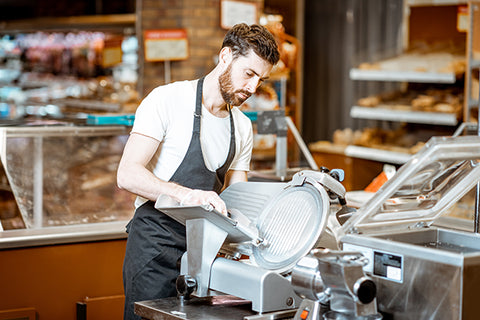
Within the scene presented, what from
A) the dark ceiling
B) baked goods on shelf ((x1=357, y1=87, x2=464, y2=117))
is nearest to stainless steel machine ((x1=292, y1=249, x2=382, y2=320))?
baked goods on shelf ((x1=357, y1=87, x2=464, y2=117))

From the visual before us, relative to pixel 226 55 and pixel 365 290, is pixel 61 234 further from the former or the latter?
pixel 365 290

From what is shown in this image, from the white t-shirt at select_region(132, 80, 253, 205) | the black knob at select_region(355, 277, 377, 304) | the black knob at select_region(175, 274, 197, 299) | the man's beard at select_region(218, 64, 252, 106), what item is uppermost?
the man's beard at select_region(218, 64, 252, 106)

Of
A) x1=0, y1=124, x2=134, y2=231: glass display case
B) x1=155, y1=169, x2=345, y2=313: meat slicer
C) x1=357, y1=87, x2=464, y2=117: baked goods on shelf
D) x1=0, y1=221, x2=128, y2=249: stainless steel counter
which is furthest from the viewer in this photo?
x1=357, y1=87, x2=464, y2=117: baked goods on shelf

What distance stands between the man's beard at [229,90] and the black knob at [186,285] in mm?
672

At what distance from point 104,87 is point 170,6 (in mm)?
1614

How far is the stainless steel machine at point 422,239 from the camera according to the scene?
5.55 feet

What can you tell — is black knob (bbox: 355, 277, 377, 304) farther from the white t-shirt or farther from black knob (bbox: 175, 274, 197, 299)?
the white t-shirt

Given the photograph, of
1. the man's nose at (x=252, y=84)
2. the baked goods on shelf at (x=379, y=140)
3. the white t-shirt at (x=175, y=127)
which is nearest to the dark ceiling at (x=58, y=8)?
the baked goods on shelf at (x=379, y=140)

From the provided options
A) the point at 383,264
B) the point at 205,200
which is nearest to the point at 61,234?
the point at 205,200

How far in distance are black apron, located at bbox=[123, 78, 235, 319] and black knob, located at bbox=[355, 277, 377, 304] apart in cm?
91

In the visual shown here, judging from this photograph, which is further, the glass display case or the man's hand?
the glass display case

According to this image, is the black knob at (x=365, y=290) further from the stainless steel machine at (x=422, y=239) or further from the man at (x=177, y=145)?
the man at (x=177, y=145)

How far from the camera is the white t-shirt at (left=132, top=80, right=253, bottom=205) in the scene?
2.46 m

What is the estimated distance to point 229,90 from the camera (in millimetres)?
2490
